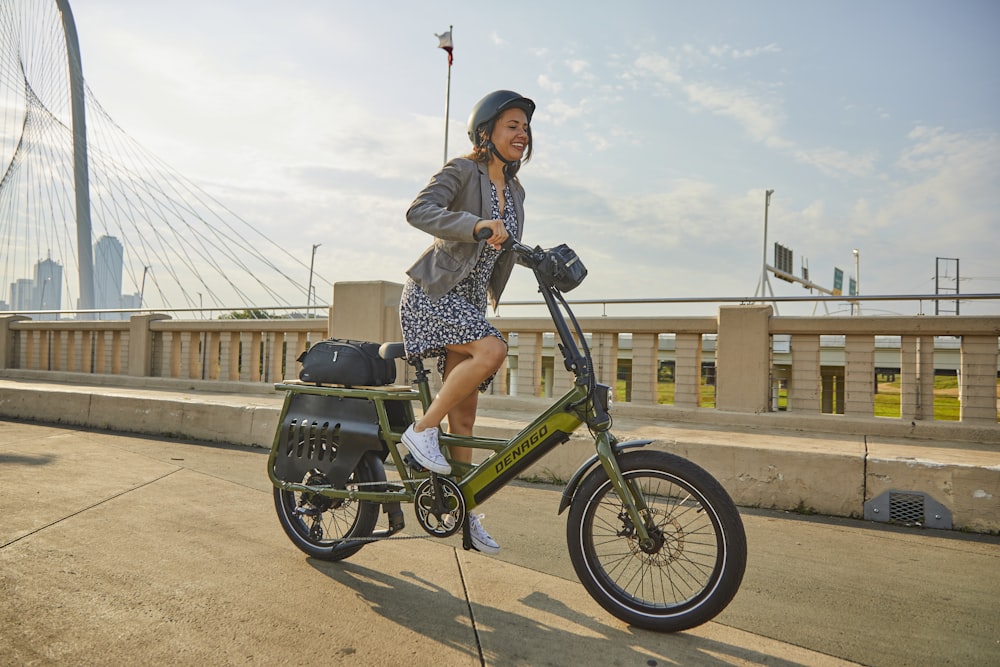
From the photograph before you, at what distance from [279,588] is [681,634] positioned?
5.24 ft

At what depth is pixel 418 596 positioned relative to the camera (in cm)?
272

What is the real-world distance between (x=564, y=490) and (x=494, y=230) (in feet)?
3.47

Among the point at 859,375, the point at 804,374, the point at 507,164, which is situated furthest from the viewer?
the point at 804,374

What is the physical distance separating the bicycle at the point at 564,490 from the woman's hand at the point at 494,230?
73 millimetres

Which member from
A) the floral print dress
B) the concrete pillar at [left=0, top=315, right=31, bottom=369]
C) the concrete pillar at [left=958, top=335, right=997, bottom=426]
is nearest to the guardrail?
the concrete pillar at [left=958, top=335, right=997, bottom=426]

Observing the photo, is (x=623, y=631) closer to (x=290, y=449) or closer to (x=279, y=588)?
(x=279, y=588)

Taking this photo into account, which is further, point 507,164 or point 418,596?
point 507,164

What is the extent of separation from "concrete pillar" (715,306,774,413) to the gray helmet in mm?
3789

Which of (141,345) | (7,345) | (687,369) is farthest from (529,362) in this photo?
(7,345)

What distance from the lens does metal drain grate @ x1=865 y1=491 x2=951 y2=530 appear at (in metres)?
4.03

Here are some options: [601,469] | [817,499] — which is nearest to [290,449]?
[601,469]

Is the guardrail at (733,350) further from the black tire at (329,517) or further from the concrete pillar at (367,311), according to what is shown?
the black tire at (329,517)

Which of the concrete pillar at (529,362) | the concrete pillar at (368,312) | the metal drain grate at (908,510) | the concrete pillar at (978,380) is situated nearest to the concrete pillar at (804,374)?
the concrete pillar at (978,380)

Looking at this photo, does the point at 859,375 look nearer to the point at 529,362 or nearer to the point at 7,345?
the point at 529,362
